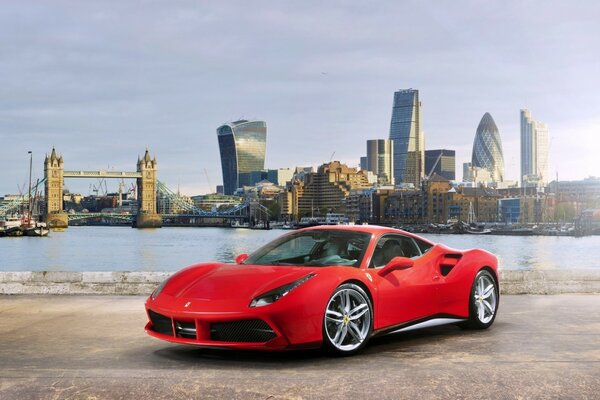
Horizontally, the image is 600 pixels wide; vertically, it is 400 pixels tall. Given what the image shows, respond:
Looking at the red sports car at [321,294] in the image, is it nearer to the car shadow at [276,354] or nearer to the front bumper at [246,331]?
the front bumper at [246,331]

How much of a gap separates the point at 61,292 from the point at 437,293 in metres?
6.34

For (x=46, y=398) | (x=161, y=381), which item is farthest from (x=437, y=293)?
(x=46, y=398)

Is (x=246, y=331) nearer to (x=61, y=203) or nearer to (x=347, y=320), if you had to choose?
(x=347, y=320)

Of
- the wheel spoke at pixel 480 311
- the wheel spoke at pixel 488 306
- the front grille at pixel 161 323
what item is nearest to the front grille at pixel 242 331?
the front grille at pixel 161 323

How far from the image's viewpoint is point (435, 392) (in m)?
4.97

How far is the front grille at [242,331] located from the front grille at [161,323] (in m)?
0.47

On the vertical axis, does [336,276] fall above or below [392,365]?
above

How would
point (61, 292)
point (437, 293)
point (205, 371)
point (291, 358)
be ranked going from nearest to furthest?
point (205, 371), point (291, 358), point (437, 293), point (61, 292)

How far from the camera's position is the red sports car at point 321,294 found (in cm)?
603

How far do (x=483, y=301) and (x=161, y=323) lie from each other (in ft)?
11.6

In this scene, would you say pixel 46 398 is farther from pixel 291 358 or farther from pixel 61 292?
pixel 61 292

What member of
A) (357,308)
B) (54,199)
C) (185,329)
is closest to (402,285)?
(357,308)

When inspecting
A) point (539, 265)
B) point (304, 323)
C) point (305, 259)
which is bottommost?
point (539, 265)

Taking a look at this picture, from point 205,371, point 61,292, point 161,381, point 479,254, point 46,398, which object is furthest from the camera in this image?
point 61,292
